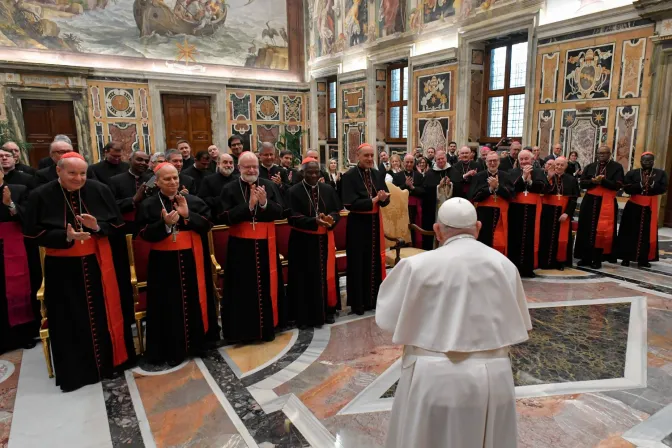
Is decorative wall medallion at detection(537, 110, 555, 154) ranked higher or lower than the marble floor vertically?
higher

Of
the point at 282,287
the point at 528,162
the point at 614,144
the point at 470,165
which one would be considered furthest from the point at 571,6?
the point at 282,287

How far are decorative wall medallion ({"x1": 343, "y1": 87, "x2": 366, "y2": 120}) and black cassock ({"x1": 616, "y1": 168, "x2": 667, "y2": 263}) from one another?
8752mm

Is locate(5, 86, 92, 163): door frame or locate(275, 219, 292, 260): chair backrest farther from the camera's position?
locate(5, 86, 92, 163): door frame

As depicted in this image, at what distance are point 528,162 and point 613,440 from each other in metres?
3.87

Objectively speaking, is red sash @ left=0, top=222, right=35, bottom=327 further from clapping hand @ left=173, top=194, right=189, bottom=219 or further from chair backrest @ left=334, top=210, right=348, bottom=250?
chair backrest @ left=334, top=210, right=348, bottom=250

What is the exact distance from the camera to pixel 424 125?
38.8ft

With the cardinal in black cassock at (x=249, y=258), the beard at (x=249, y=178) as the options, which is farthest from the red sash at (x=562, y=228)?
the beard at (x=249, y=178)

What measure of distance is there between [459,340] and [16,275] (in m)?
4.20

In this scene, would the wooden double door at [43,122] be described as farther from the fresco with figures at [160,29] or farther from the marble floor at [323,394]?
the marble floor at [323,394]

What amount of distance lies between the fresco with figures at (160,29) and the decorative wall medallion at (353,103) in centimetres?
309

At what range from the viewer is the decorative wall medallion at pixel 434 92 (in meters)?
11.0

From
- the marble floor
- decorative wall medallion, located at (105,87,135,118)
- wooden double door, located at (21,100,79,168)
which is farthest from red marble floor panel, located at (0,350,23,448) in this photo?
decorative wall medallion, located at (105,87,135,118)

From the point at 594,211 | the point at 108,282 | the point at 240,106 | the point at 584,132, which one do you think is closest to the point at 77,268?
the point at 108,282

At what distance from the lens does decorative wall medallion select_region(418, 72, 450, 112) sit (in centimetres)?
1104
